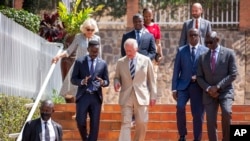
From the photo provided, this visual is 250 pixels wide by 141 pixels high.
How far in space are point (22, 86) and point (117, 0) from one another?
12.0 m

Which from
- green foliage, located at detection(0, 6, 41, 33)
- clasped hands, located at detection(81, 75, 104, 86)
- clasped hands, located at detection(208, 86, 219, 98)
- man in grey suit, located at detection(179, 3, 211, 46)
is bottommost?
clasped hands, located at detection(208, 86, 219, 98)

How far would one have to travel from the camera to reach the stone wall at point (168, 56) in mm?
26641

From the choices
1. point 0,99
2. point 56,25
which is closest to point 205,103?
point 0,99

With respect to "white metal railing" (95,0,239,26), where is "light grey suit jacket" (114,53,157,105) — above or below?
below

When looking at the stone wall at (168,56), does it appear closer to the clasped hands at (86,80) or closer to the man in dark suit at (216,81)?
the clasped hands at (86,80)

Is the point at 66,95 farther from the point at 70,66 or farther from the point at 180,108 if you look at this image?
the point at 180,108

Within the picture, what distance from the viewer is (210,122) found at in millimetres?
13852

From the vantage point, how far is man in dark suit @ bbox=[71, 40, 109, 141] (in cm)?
1429

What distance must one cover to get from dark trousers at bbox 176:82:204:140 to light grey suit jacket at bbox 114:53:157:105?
0.51 meters

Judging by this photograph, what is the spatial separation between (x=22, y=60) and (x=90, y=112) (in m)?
3.39

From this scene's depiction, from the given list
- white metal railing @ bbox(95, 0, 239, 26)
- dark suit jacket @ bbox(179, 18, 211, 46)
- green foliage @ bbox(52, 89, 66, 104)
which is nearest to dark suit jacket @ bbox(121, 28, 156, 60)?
dark suit jacket @ bbox(179, 18, 211, 46)

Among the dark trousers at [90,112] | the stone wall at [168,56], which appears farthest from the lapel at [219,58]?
the stone wall at [168,56]

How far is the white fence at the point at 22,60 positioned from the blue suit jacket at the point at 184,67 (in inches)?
123

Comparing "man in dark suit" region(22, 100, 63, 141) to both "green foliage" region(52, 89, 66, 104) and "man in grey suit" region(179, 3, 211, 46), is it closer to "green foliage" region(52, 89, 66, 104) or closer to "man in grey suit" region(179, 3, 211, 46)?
"man in grey suit" region(179, 3, 211, 46)
